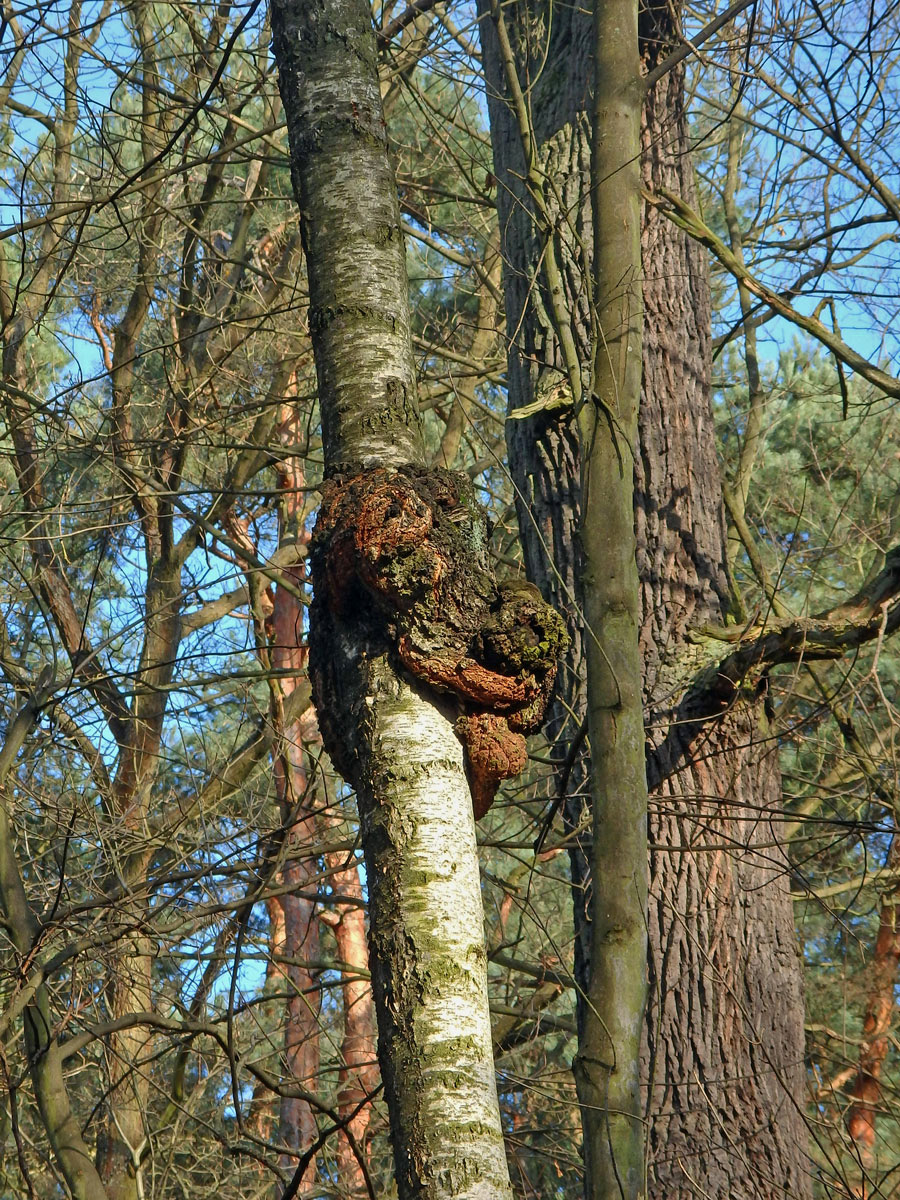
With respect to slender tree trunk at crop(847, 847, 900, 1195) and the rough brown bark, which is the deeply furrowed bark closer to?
slender tree trunk at crop(847, 847, 900, 1195)

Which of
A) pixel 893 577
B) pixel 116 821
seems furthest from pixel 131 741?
pixel 893 577

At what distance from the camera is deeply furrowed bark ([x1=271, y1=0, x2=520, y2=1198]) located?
1.43 metres

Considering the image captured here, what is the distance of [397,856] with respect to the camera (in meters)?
1.57

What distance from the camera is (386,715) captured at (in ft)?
5.49

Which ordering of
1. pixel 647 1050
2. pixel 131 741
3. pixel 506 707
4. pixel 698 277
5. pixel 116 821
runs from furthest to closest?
pixel 131 741
pixel 116 821
pixel 698 277
pixel 647 1050
pixel 506 707

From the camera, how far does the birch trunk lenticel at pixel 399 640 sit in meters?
1.46

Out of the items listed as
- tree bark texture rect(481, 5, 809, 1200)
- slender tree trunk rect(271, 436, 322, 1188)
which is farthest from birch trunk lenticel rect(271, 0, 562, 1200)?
slender tree trunk rect(271, 436, 322, 1188)

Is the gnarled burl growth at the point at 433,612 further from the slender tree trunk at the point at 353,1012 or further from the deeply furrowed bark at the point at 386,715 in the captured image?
the slender tree trunk at the point at 353,1012

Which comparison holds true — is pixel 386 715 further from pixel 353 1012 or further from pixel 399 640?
pixel 353 1012

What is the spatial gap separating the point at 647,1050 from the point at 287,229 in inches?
261

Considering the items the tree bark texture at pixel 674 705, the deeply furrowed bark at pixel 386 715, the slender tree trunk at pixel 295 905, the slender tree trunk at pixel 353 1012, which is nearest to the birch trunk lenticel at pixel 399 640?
the deeply furrowed bark at pixel 386 715

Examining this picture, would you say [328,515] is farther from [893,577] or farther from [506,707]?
[893,577]

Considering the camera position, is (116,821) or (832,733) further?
(832,733)

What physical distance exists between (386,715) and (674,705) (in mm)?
1555
